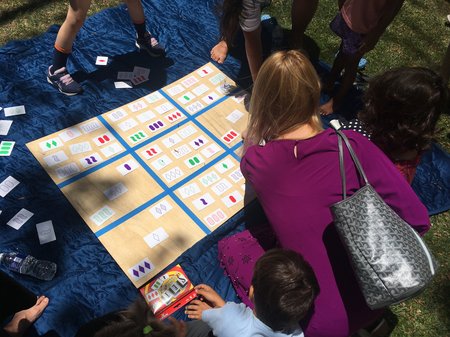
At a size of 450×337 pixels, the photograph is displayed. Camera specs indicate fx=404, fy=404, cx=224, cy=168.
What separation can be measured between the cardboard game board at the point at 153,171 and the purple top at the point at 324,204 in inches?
41.6

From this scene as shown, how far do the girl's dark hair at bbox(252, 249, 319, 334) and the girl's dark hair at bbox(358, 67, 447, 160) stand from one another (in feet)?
3.31

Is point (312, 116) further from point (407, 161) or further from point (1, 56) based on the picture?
point (1, 56)

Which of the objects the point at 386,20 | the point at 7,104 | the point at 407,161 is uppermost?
the point at 386,20

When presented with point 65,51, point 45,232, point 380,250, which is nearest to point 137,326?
point 380,250

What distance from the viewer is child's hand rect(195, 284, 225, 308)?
264cm

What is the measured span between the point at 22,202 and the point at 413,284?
8.84 feet

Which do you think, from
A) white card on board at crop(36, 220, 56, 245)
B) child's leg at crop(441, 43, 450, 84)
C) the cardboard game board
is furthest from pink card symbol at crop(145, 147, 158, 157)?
child's leg at crop(441, 43, 450, 84)

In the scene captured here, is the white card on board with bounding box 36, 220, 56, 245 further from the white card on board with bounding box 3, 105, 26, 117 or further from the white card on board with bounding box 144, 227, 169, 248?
the white card on board with bounding box 3, 105, 26, 117

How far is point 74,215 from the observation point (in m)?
3.03

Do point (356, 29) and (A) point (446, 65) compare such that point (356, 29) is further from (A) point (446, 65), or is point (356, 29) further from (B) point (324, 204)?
(B) point (324, 204)

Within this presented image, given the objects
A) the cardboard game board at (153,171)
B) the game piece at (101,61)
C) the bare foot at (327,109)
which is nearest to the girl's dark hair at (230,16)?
the cardboard game board at (153,171)

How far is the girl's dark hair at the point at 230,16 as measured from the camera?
342cm

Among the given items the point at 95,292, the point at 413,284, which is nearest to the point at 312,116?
the point at 413,284

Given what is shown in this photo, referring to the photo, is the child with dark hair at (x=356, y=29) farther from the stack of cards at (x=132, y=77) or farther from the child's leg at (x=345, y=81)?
the stack of cards at (x=132, y=77)
